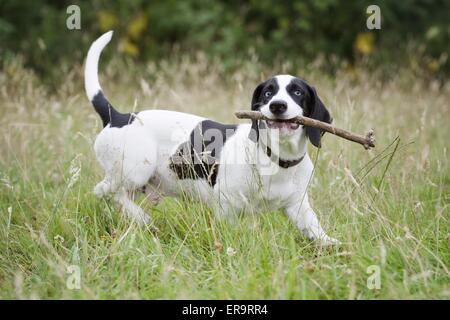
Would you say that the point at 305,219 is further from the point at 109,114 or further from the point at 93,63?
the point at 93,63

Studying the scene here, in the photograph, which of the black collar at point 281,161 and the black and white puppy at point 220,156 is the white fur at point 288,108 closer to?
the black and white puppy at point 220,156

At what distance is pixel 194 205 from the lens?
363 centimetres

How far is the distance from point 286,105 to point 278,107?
0.16ft

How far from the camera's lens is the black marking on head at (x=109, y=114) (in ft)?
13.3

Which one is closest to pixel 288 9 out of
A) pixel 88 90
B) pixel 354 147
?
pixel 354 147

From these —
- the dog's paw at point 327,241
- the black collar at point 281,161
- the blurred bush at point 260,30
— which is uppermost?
the blurred bush at point 260,30

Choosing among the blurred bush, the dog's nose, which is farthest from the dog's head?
the blurred bush

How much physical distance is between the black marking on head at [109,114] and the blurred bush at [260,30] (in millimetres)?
6046

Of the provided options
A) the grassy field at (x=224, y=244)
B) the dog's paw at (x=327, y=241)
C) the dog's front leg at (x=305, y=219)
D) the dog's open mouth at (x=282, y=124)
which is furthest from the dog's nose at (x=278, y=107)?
the dog's paw at (x=327, y=241)

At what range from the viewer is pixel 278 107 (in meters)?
3.32

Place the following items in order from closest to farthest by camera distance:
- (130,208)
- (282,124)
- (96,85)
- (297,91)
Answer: (282,124) < (297,91) < (130,208) < (96,85)

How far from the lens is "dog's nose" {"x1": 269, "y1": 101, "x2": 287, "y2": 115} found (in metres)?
3.32

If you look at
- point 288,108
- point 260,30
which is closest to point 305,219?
point 288,108
